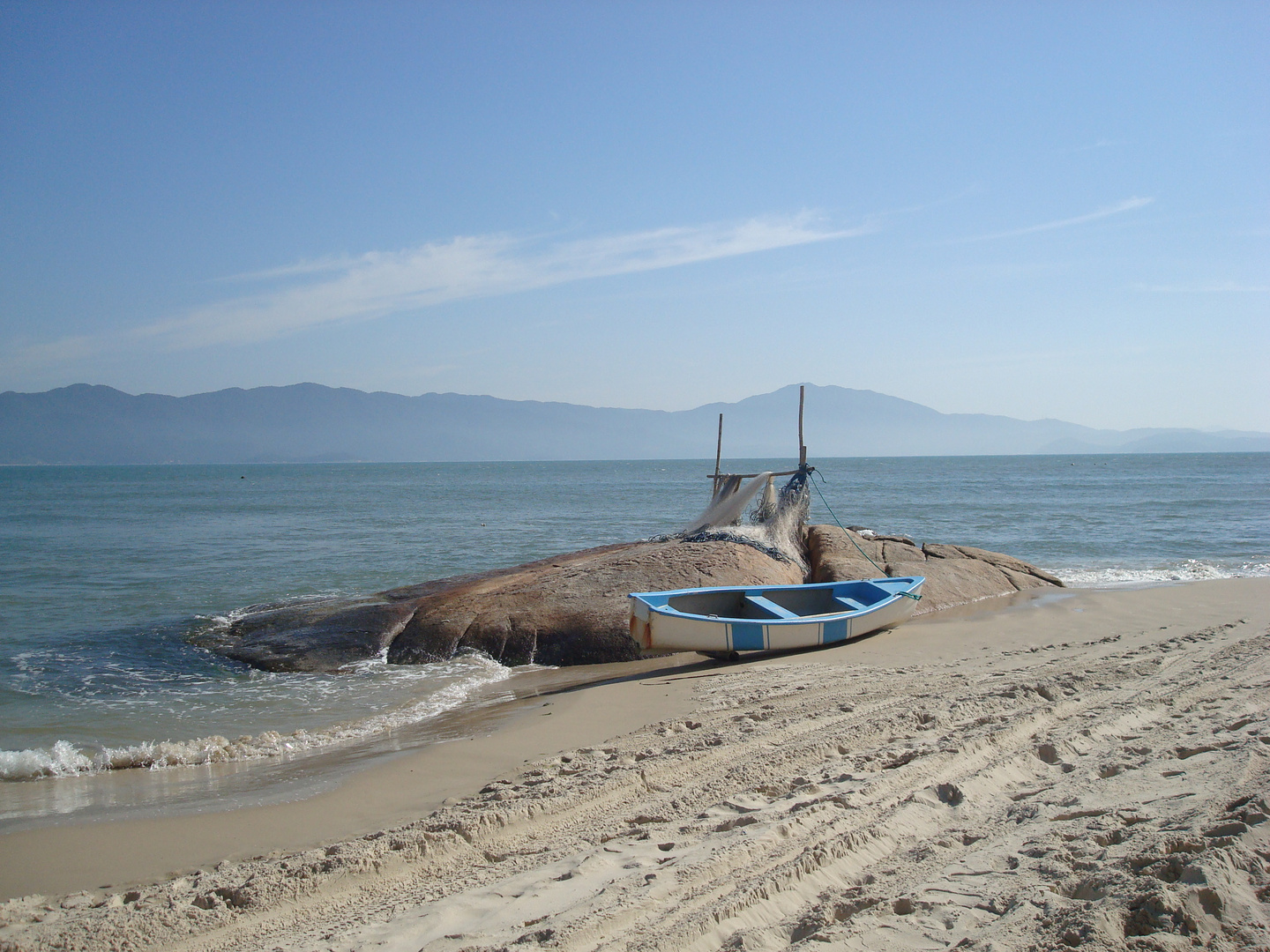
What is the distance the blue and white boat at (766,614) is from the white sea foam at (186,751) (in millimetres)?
2713

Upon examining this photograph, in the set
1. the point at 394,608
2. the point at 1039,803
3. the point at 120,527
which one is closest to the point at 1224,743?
the point at 1039,803

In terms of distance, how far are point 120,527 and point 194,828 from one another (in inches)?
1270

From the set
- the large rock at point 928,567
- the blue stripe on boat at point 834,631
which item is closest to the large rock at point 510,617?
the large rock at point 928,567

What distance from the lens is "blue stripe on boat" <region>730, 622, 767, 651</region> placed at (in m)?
9.12

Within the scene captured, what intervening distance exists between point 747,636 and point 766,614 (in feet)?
3.18

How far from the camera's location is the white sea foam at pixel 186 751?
6.59 m

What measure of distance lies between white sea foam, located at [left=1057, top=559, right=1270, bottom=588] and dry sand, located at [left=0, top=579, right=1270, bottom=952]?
9.51 metres

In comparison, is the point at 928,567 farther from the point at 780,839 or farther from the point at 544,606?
the point at 780,839

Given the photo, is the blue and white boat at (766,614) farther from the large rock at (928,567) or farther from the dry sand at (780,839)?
the dry sand at (780,839)

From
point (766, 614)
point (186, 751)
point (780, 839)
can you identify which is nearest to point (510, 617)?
point (766, 614)

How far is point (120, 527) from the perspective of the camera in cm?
3158

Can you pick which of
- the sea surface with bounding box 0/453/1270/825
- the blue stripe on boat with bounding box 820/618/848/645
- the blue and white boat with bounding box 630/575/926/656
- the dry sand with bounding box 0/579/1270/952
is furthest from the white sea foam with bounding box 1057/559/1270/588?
the dry sand with bounding box 0/579/1270/952

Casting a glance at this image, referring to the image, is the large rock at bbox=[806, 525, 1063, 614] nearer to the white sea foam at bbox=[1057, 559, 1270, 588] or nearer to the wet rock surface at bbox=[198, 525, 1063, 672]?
the wet rock surface at bbox=[198, 525, 1063, 672]

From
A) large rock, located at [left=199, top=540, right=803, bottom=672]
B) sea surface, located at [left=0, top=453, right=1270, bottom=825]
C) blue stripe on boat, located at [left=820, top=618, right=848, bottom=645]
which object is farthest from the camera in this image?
large rock, located at [left=199, top=540, right=803, bottom=672]
